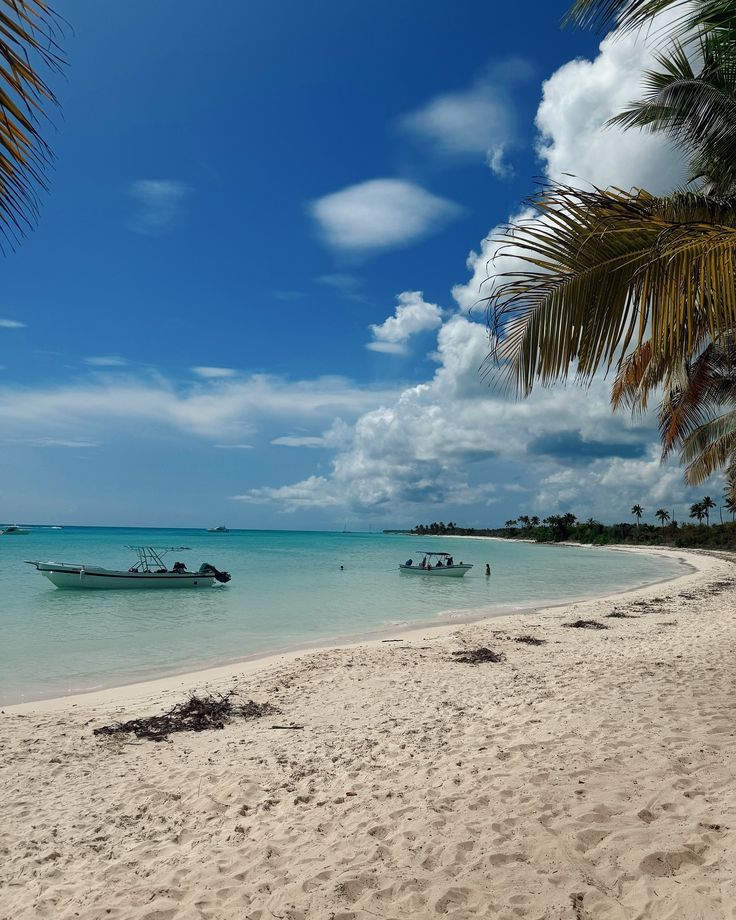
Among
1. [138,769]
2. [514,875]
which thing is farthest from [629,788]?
[138,769]

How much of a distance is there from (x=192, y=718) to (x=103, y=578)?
23.7 metres

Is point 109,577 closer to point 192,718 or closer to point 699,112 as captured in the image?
point 192,718

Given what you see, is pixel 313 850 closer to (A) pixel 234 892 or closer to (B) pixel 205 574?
(A) pixel 234 892

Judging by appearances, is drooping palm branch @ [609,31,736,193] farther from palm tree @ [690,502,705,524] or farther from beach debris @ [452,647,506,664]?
palm tree @ [690,502,705,524]

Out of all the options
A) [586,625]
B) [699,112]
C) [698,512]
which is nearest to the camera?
[699,112]

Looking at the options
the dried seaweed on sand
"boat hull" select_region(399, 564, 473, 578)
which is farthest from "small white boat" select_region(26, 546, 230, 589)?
the dried seaweed on sand

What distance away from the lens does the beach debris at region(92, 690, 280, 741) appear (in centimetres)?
712

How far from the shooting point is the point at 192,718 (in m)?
7.57

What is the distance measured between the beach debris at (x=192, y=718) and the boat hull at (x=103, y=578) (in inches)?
872

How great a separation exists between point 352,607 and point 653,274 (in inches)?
861

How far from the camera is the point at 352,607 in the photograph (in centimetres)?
2391

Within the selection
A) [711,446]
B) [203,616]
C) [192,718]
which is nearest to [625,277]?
[192,718]

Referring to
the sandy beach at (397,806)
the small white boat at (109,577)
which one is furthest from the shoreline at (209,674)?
the small white boat at (109,577)

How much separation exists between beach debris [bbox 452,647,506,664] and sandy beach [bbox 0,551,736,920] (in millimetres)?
1953
